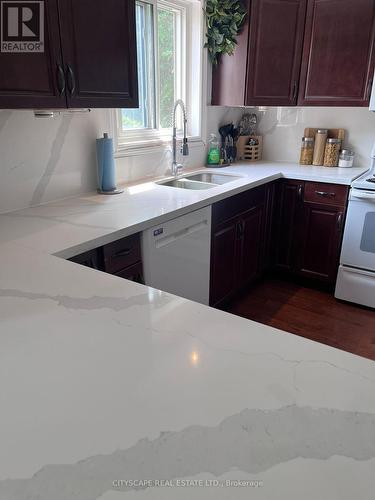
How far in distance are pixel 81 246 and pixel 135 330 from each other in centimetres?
65

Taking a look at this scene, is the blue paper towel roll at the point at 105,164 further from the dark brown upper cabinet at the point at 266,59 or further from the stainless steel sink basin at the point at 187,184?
the dark brown upper cabinet at the point at 266,59

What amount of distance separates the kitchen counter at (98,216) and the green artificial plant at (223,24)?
3.58 feet

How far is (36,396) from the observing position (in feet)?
2.25

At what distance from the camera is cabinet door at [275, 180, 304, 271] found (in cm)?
296

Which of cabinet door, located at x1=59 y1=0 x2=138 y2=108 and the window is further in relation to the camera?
the window

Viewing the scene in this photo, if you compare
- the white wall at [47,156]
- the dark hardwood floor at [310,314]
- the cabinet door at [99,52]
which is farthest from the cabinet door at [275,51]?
the dark hardwood floor at [310,314]

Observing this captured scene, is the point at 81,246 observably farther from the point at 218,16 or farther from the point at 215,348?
the point at 218,16

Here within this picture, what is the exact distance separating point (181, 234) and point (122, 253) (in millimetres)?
440

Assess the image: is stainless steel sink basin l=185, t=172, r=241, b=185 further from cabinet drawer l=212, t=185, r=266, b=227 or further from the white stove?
the white stove

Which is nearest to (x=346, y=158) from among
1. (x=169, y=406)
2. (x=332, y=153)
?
(x=332, y=153)

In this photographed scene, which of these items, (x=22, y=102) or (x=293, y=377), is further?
(x=22, y=102)

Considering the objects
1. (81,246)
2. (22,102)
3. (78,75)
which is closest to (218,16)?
(78,75)

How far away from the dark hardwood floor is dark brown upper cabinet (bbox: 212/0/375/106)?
1.47 m
